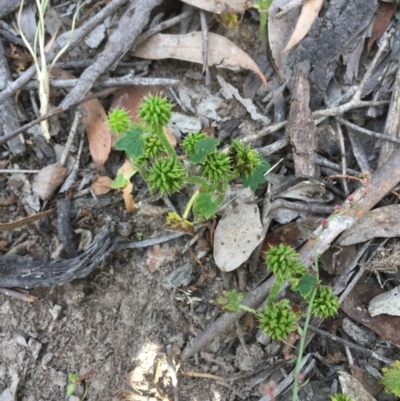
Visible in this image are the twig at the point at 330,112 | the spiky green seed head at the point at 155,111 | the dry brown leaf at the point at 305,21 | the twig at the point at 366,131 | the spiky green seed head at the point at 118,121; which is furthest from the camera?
the dry brown leaf at the point at 305,21

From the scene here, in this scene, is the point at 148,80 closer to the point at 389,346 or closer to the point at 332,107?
the point at 332,107

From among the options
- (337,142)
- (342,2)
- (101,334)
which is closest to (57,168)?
(101,334)

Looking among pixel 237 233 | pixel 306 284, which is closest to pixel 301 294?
pixel 306 284

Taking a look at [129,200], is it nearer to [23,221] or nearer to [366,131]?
[23,221]

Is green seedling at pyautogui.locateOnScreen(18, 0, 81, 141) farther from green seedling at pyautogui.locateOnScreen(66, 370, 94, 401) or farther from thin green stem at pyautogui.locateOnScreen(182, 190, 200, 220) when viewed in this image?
green seedling at pyautogui.locateOnScreen(66, 370, 94, 401)

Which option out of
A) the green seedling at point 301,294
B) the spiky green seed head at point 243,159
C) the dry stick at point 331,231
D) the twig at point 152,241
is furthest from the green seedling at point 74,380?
the spiky green seed head at point 243,159

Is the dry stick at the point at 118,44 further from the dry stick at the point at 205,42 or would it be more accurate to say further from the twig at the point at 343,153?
the twig at the point at 343,153
